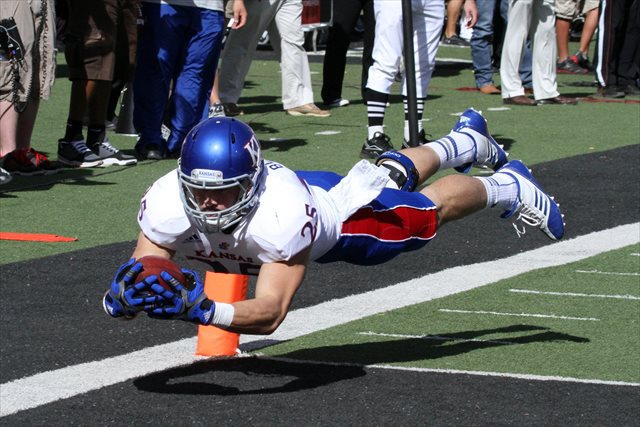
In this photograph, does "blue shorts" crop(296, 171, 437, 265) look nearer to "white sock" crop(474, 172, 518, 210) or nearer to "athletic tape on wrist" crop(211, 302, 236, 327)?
"white sock" crop(474, 172, 518, 210)

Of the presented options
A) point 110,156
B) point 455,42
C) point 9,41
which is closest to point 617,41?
point 110,156

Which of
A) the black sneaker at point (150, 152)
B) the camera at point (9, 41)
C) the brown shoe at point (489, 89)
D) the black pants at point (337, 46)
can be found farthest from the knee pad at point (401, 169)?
the brown shoe at point (489, 89)

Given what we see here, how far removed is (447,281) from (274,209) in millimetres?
2382

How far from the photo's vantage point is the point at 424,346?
5.82m

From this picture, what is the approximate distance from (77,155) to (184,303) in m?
5.66

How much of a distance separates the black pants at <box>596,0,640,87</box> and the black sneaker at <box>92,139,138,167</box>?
6333 millimetres

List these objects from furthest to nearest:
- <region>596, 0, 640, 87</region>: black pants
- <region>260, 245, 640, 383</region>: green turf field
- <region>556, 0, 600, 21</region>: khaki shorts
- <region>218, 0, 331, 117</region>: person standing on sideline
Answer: <region>556, 0, 600, 21</region>: khaki shorts
<region>596, 0, 640, 87</region>: black pants
<region>218, 0, 331, 117</region>: person standing on sideline
<region>260, 245, 640, 383</region>: green turf field

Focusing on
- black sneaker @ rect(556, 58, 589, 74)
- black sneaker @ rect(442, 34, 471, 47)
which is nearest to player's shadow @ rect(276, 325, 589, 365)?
black sneaker @ rect(556, 58, 589, 74)

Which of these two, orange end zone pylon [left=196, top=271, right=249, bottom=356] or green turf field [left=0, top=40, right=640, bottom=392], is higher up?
orange end zone pylon [left=196, top=271, right=249, bottom=356]

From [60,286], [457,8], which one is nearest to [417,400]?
[60,286]

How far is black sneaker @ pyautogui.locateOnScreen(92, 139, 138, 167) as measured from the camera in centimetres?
984

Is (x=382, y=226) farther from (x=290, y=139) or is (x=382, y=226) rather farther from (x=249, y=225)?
(x=290, y=139)

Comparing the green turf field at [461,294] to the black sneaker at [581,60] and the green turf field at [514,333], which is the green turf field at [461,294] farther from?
the black sneaker at [581,60]

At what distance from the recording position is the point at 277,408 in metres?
4.90
